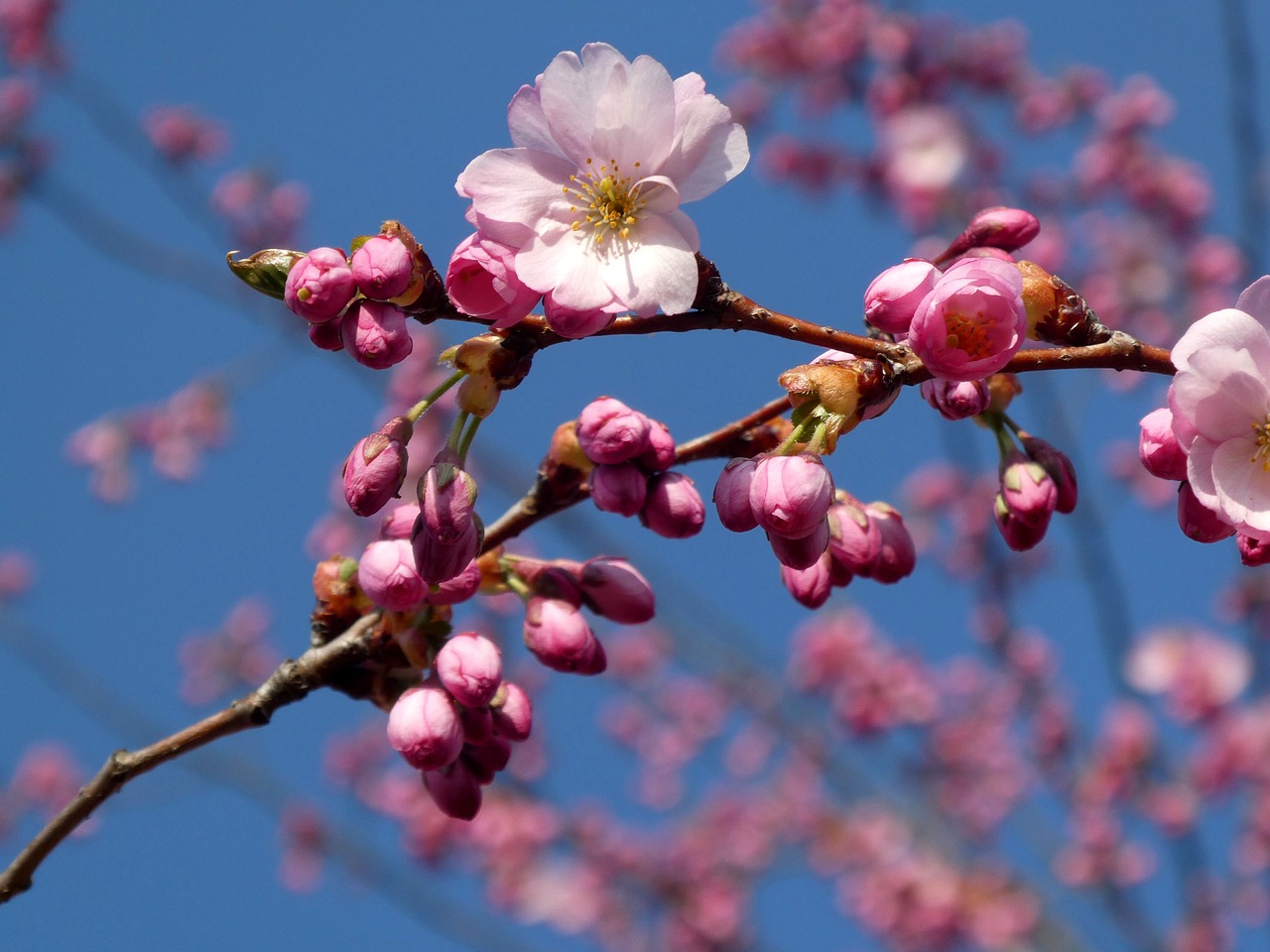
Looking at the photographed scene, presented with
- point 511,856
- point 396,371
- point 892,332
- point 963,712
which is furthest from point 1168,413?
point 963,712

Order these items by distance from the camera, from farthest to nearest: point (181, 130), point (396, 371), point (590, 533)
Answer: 1. point (181, 130)
2. point (396, 371)
3. point (590, 533)

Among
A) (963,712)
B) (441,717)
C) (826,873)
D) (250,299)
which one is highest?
(963,712)

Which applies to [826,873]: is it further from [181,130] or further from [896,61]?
[181,130]

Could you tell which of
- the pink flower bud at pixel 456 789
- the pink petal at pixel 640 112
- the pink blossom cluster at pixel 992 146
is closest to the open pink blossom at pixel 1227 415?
the pink petal at pixel 640 112

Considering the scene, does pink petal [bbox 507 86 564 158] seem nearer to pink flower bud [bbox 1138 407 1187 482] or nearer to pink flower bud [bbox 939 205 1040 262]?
pink flower bud [bbox 939 205 1040 262]

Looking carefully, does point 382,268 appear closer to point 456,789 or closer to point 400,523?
point 400,523

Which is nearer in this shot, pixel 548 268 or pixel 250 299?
pixel 548 268
